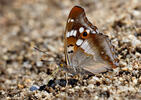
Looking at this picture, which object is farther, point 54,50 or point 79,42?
point 54,50

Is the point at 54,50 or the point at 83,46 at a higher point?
the point at 54,50

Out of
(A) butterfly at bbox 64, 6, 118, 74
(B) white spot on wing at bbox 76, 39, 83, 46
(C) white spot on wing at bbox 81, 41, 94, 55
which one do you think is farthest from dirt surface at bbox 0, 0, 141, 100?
(B) white spot on wing at bbox 76, 39, 83, 46

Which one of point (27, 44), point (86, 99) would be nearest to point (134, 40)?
point (86, 99)

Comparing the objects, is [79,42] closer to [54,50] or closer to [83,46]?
[83,46]

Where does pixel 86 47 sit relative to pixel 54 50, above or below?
below

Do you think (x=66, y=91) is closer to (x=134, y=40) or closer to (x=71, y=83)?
(x=71, y=83)

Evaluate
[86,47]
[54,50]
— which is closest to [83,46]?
[86,47]

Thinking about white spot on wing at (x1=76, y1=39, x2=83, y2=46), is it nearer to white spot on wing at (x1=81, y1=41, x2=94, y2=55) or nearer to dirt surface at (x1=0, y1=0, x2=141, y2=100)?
white spot on wing at (x1=81, y1=41, x2=94, y2=55)

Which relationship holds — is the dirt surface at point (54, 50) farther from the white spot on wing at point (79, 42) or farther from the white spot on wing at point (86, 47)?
the white spot on wing at point (79, 42)
